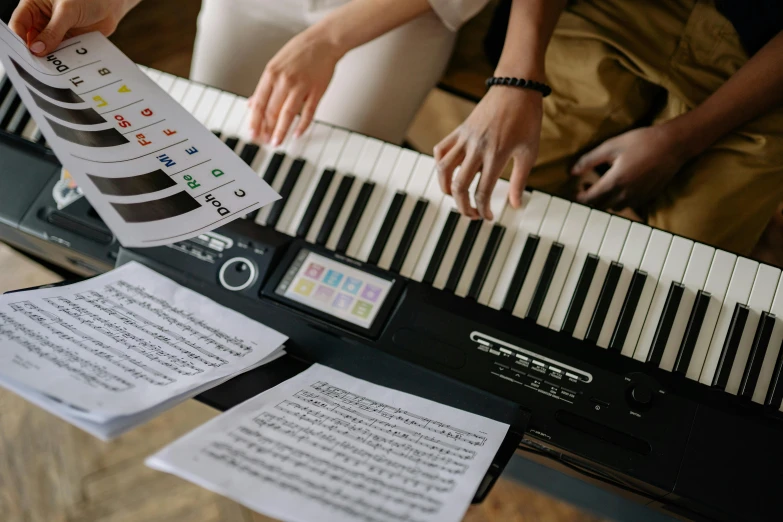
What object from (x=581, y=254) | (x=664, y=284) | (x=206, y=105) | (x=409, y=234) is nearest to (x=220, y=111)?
(x=206, y=105)

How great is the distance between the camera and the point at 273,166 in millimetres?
836

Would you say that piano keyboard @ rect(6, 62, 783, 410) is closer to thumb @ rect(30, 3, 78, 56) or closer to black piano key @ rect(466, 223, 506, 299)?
black piano key @ rect(466, 223, 506, 299)

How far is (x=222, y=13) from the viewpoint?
1.01 m

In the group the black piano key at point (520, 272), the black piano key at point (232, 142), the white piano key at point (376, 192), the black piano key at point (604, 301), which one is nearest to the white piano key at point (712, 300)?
the black piano key at point (604, 301)

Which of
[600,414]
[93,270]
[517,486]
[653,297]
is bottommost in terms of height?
[517,486]

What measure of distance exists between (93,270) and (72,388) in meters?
0.40

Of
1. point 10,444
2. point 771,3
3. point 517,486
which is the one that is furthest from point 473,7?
point 10,444

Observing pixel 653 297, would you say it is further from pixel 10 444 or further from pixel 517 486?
pixel 10 444

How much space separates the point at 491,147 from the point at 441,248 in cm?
16

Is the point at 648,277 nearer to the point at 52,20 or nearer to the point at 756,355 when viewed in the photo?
the point at 756,355

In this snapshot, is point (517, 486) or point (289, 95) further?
point (517, 486)

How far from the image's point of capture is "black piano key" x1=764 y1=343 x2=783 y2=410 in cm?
69

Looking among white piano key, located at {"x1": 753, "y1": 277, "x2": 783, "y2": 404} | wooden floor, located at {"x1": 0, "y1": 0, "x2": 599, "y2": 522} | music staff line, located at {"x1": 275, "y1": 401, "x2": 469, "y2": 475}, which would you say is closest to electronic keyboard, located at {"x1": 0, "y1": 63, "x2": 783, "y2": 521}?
white piano key, located at {"x1": 753, "y1": 277, "x2": 783, "y2": 404}

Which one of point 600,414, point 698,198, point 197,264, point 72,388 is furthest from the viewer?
point 698,198
